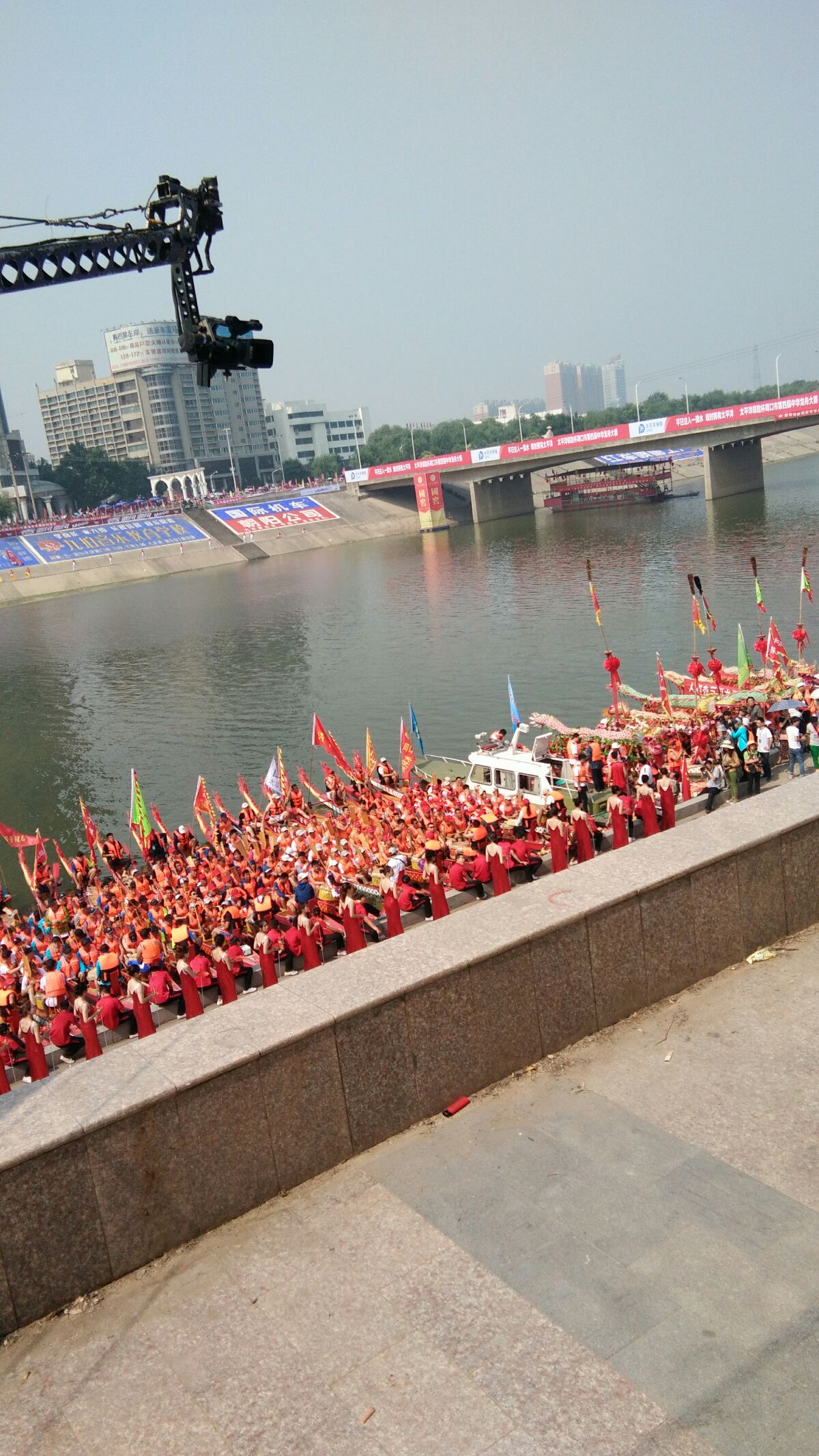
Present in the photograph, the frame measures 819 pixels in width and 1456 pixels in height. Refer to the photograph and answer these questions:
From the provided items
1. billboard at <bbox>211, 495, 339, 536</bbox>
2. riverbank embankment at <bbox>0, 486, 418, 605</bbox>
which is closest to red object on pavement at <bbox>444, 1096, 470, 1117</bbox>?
riverbank embankment at <bbox>0, 486, 418, 605</bbox>

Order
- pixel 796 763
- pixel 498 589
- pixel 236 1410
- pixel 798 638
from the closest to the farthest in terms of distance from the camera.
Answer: pixel 236 1410
pixel 796 763
pixel 798 638
pixel 498 589

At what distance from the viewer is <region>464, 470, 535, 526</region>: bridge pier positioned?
4419 inches

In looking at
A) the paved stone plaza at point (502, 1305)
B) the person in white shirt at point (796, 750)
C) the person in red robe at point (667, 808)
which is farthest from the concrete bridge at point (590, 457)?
the paved stone plaza at point (502, 1305)

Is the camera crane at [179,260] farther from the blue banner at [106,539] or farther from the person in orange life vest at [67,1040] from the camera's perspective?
the blue banner at [106,539]

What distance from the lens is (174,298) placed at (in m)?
12.9

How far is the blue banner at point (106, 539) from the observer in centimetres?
10294

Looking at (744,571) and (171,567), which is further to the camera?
(171,567)

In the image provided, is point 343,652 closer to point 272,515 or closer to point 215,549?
point 215,549

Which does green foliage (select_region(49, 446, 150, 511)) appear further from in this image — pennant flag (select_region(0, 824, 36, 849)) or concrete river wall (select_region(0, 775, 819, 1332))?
concrete river wall (select_region(0, 775, 819, 1332))

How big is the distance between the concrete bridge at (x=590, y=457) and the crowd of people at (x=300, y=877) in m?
72.1

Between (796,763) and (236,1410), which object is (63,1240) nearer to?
(236,1410)

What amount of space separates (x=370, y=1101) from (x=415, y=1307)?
155 centimetres

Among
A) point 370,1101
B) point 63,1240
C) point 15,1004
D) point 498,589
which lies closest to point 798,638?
point 15,1004

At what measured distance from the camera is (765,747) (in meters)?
18.9
